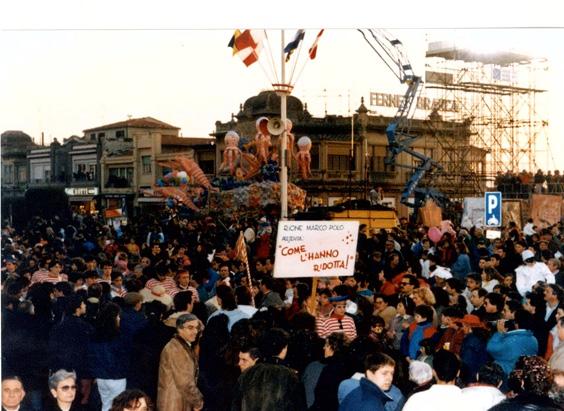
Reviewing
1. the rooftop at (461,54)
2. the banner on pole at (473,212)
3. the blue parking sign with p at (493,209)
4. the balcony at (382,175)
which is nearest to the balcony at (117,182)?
the balcony at (382,175)

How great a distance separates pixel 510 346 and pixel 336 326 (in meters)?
1.46

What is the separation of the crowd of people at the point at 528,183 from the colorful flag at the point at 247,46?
11.8m

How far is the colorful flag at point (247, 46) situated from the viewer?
1553 cm

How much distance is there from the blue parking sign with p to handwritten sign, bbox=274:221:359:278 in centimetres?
501

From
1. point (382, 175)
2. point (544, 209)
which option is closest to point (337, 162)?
point (382, 175)

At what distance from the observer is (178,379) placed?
5.90 m

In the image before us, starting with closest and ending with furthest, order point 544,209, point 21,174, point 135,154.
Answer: point 544,209
point 21,174
point 135,154

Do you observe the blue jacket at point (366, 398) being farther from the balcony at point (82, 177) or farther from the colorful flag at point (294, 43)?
the balcony at point (82, 177)

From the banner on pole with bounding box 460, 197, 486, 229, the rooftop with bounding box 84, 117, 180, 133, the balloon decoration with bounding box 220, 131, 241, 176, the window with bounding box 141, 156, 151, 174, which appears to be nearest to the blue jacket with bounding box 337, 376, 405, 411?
the banner on pole with bounding box 460, 197, 486, 229

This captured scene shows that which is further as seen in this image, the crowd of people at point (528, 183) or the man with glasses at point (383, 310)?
the crowd of people at point (528, 183)

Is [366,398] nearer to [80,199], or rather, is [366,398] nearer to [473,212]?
[473,212]

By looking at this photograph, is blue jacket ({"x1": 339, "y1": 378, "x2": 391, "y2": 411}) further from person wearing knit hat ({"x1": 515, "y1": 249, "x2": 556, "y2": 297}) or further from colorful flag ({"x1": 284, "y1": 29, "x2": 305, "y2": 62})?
colorful flag ({"x1": 284, "y1": 29, "x2": 305, "y2": 62})

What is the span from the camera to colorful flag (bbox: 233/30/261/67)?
1553 cm

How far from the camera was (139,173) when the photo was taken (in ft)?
123
